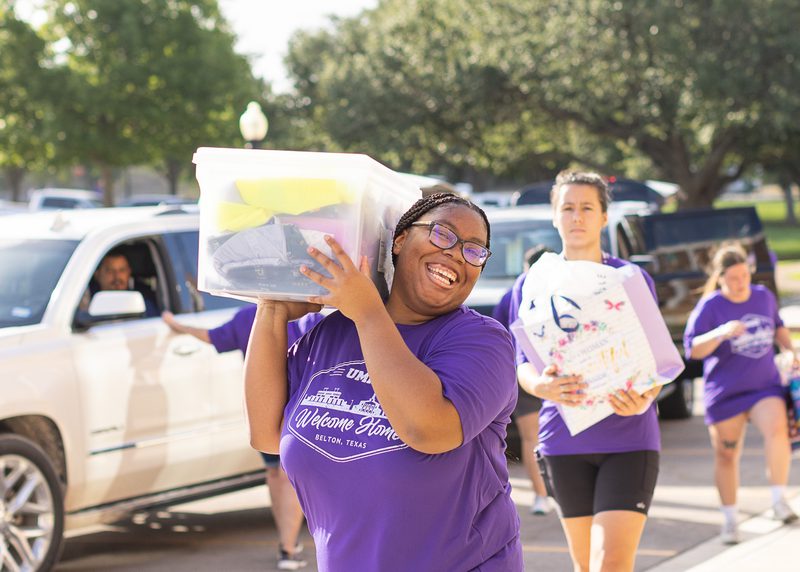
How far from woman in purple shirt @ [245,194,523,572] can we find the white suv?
3.78 metres

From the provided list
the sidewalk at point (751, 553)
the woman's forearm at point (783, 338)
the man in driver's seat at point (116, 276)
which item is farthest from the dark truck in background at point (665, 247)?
the man in driver's seat at point (116, 276)

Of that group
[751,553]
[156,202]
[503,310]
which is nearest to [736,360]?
[751,553]

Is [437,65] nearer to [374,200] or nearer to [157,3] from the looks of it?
[157,3]

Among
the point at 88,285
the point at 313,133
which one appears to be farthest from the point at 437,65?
the point at 88,285

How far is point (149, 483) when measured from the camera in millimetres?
6879

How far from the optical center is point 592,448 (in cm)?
468

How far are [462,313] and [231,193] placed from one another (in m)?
0.58

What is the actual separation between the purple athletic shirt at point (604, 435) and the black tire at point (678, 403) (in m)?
7.16

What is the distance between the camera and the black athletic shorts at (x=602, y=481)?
4578 millimetres

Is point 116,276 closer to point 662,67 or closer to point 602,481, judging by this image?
point 602,481

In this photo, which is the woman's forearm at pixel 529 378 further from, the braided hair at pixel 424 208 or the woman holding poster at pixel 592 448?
the braided hair at pixel 424 208

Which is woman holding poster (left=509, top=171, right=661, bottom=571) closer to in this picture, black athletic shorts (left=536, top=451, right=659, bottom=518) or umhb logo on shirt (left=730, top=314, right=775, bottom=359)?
black athletic shorts (left=536, top=451, right=659, bottom=518)

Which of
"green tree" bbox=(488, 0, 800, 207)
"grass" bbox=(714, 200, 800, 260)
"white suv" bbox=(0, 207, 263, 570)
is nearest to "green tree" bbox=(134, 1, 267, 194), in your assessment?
"green tree" bbox=(488, 0, 800, 207)

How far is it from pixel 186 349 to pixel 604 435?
10.3ft
